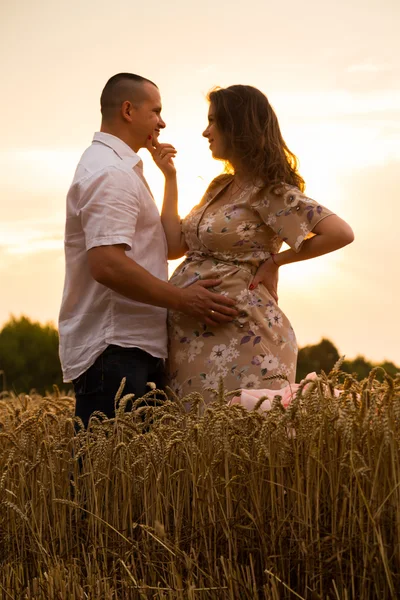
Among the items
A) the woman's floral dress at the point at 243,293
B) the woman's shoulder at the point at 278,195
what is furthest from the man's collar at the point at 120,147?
the woman's shoulder at the point at 278,195

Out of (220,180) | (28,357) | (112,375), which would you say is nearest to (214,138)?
(220,180)

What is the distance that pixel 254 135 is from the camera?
3.78 m

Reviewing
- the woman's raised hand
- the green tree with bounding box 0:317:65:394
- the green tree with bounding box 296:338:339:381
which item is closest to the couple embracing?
the woman's raised hand

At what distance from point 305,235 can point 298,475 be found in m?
1.31

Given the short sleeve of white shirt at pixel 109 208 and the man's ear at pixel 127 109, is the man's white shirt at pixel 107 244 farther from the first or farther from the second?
the man's ear at pixel 127 109

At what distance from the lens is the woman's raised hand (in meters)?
4.22

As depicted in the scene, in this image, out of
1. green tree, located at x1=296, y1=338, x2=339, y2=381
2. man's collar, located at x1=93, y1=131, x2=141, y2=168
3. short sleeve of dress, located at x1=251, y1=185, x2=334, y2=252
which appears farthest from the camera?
green tree, located at x1=296, y1=338, x2=339, y2=381

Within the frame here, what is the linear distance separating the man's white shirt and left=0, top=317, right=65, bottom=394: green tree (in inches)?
236

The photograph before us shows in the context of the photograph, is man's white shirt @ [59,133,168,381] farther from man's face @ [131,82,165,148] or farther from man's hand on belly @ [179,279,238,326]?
man's hand on belly @ [179,279,238,326]

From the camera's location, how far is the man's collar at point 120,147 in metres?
4.13

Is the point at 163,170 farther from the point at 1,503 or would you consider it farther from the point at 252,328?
the point at 1,503

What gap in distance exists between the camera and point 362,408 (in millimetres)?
2508

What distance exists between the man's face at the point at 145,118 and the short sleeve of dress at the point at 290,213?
2.87ft

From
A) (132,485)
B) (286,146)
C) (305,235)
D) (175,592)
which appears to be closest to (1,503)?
(132,485)
